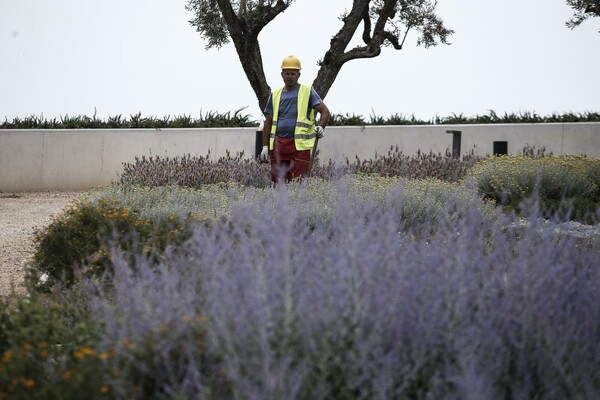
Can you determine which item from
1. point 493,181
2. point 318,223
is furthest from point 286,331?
point 493,181

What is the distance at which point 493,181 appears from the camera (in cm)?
1136

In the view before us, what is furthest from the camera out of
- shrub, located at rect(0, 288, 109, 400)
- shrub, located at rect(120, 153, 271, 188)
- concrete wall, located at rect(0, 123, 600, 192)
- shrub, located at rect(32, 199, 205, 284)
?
concrete wall, located at rect(0, 123, 600, 192)

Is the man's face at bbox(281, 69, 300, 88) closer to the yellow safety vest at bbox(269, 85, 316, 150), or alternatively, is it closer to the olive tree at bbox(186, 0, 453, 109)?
the yellow safety vest at bbox(269, 85, 316, 150)

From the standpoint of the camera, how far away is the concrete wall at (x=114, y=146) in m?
19.0

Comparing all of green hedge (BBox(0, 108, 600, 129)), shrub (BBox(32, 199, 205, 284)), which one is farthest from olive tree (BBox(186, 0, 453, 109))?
shrub (BBox(32, 199, 205, 284))

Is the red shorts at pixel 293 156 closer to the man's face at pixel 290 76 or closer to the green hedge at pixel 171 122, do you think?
the man's face at pixel 290 76

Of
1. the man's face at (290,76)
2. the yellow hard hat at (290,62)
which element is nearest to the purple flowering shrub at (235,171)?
the man's face at (290,76)

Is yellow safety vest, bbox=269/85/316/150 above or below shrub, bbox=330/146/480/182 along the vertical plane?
above

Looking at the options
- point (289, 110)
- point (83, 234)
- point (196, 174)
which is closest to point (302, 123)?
point (289, 110)

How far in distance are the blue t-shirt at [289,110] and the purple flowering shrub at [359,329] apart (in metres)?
6.74

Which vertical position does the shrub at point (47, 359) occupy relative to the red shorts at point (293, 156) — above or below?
below

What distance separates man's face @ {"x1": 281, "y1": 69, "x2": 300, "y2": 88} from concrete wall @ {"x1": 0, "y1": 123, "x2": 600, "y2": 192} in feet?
28.2

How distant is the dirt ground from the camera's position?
845 cm

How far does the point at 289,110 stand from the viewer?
10.4 metres
